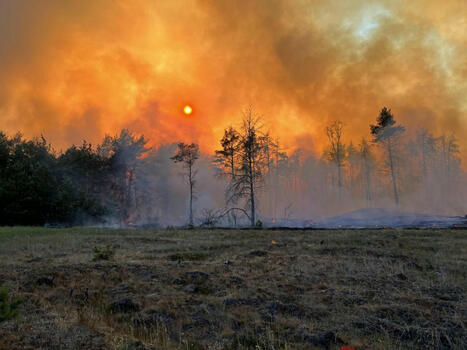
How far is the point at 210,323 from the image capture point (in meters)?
5.07

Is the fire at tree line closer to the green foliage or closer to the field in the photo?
the green foliage

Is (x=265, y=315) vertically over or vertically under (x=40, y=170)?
under

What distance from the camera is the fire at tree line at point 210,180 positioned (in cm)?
3048

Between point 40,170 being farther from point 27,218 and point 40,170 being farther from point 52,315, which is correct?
point 52,315

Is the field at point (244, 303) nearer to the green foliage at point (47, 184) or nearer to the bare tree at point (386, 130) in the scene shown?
the green foliage at point (47, 184)

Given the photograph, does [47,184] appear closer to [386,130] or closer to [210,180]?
[210,180]

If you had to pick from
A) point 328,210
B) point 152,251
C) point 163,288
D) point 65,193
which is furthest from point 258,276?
point 328,210

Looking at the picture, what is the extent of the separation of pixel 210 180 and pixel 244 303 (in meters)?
60.1

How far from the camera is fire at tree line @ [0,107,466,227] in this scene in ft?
100

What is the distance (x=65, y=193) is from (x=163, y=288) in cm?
2864

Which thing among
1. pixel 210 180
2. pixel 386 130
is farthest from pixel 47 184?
pixel 386 130

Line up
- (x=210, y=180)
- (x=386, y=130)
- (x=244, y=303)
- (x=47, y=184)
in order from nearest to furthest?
(x=244, y=303) < (x=47, y=184) < (x=386, y=130) < (x=210, y=180)

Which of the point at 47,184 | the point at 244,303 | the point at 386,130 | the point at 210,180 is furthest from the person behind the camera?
the point at 210,180

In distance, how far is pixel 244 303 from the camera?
5.98 meters
